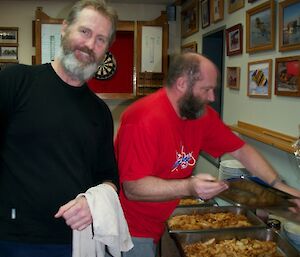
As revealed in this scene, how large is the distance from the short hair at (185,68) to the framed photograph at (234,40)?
3.99ft

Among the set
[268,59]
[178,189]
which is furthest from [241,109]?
[178,189]

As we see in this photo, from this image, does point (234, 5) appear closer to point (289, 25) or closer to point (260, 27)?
point (260, 27)

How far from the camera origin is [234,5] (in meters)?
2.80

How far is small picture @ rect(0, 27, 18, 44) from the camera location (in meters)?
4.41

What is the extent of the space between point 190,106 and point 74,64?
0.59m

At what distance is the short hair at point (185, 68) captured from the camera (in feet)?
5.26

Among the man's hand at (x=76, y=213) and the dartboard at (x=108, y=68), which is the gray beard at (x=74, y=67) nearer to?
the man's hand at (x=76, y=213)

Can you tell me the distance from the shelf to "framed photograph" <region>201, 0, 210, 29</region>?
1176mm

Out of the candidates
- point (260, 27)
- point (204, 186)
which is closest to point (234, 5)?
point (260, 27)

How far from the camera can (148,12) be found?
4562mm

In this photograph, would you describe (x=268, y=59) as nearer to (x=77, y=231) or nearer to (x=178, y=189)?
(x=178, y=189)

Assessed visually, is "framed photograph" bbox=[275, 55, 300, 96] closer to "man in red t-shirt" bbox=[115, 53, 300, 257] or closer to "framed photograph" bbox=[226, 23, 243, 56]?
"man in red t-shirt" bbox=[115, 53, 300, 257]

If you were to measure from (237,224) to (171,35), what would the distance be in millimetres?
3040

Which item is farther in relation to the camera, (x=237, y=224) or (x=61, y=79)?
(x=237, y=224)
